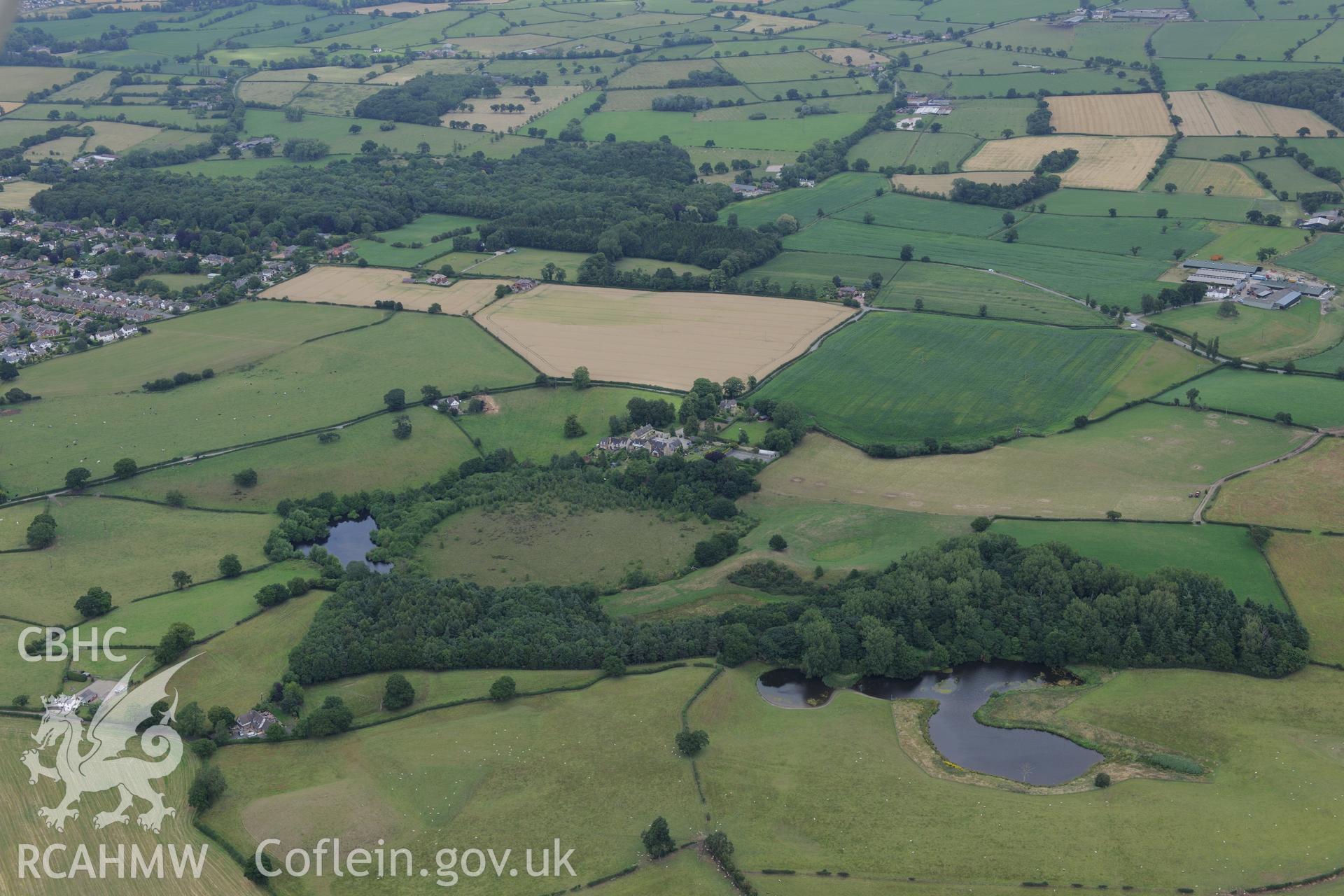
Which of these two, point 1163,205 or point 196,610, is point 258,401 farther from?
point 1163,205

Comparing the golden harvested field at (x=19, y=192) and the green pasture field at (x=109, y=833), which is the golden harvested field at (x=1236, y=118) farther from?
the golden harvested field at (x=19, y=192)

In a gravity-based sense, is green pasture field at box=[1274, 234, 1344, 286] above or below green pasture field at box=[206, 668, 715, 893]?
above

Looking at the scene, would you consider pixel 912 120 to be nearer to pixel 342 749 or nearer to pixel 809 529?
pixel 809 529

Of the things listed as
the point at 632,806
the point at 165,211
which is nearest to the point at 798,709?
the point at 632,806

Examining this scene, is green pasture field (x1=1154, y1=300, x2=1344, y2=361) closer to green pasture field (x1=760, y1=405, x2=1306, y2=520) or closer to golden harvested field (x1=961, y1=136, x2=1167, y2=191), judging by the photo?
green pasture field (x1=760, y1=405, x2=1306, y2=520)

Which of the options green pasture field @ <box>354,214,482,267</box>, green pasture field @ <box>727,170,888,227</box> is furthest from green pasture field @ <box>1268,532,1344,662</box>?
green pasture field @ <box>354,214,482,267</box>

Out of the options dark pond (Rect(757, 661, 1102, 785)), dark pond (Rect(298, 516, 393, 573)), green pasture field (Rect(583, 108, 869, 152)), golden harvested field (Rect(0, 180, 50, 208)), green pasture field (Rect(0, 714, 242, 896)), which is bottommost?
dark pond (Rect(298, 516, 393, 573))
